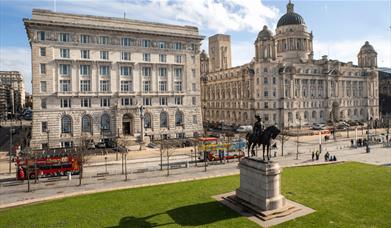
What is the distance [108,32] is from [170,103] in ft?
71.9

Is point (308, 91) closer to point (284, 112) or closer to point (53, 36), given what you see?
point (284, 112)

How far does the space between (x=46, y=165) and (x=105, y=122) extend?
2721cm

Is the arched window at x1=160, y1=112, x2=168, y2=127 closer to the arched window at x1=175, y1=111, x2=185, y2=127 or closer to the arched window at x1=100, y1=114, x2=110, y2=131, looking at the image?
the arched window at x1=175, y1=111, x2=185, y2=127

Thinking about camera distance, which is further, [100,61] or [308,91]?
[308,91]

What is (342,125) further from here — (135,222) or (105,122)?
(135,222)

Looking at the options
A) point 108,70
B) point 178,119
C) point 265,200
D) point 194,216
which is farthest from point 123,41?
point 265,200

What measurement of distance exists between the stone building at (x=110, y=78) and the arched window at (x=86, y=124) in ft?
0.72

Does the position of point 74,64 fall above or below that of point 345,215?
above

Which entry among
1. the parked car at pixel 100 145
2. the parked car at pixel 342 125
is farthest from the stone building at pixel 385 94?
the parked car at pixel 100 145

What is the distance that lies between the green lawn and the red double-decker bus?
15.3 meters

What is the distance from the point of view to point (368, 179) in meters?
33.4

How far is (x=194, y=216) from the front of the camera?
23.5 meters

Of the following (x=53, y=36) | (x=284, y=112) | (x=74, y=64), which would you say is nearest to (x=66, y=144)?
(x=74, y=64)

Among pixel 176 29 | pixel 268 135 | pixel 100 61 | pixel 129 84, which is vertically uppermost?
pixel 176 29
